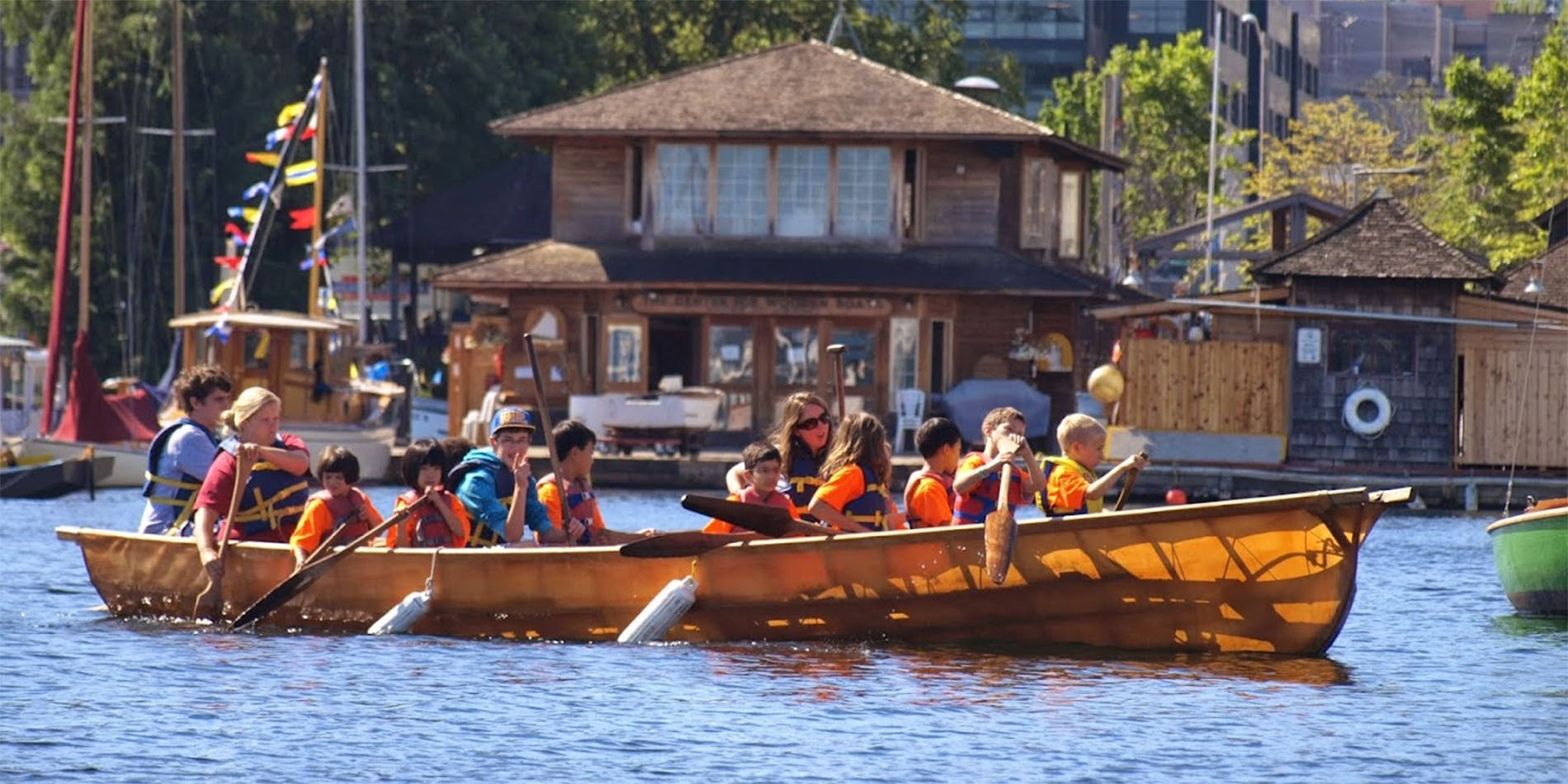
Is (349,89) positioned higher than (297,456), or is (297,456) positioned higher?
(349,89)

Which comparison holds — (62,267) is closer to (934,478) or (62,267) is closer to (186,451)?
(186,451)

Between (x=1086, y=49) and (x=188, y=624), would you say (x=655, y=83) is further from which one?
(x=1086, y=49)

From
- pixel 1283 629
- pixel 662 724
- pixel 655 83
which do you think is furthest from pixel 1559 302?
pixel 662 724

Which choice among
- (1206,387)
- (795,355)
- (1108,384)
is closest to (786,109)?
(795,355)

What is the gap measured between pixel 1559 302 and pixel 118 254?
2837 centimetres

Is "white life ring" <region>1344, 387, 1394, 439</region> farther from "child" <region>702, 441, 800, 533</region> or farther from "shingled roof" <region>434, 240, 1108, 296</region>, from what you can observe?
"child" <region>702, 441, 800, 533</region>

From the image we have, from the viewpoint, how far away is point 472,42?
5975 centimetres

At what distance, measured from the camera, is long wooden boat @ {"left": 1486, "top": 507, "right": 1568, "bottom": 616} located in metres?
21.9

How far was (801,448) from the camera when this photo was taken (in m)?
18.8

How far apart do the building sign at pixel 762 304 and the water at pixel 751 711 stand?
22899mm

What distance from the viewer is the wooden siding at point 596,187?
45406 millimetres

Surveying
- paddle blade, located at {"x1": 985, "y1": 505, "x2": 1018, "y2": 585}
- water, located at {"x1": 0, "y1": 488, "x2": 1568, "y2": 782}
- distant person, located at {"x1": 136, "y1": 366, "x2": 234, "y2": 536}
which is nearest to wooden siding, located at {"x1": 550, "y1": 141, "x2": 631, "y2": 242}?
water, located at {"x1": 0, "y1": 488, "x2": 1568, "y2": 782}

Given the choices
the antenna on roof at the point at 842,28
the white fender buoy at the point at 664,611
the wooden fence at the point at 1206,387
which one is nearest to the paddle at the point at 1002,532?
A: the white fender buoy at the point at 664,611

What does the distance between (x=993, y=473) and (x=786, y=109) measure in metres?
27.6
